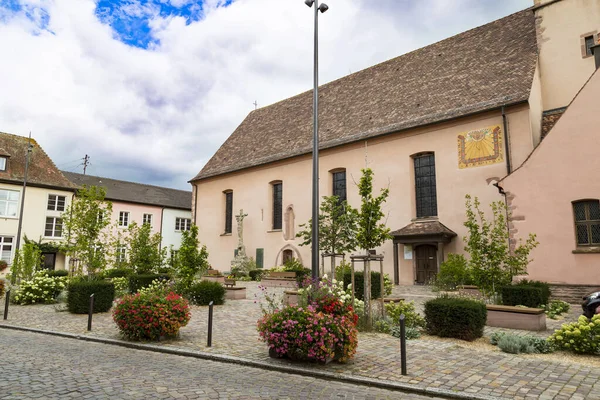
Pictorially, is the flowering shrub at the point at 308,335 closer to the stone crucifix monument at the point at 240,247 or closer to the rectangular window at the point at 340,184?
the rectangular window at the point at 340,184

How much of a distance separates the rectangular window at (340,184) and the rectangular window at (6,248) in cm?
2412

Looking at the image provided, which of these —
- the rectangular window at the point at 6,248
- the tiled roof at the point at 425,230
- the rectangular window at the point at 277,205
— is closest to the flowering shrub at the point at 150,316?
the tiled roof at the point at 425,230

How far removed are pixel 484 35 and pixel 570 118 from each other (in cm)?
1196

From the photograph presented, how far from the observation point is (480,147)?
1938 cm

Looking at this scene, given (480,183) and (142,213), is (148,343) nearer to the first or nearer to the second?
(480,183)

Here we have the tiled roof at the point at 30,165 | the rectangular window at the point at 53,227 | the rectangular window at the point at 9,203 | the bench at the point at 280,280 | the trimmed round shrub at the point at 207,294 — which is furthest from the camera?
the rectangular window at the point at 53,227

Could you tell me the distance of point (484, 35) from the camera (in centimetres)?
2417

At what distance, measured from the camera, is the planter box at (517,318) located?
30.8 ft

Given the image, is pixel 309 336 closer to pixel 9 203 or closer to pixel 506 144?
pixel 506 144

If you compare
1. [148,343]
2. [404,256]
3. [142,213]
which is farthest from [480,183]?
[142,213]

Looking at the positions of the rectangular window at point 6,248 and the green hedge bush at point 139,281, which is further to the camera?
the rectangular window at point 6,248

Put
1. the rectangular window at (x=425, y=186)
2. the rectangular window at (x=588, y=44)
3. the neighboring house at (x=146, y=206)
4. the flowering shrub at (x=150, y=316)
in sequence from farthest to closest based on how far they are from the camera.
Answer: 1. the neighboring house at (x=146, y=206)
2. the rectangular window at (x=425, y=186)
3. the rectangular window at (x=588, y=44)
4. the flowering shrub at (x=150, y=316)

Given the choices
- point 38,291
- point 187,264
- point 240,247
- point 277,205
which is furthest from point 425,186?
point 38,291

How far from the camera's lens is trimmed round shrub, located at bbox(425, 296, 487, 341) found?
856 centimetres
